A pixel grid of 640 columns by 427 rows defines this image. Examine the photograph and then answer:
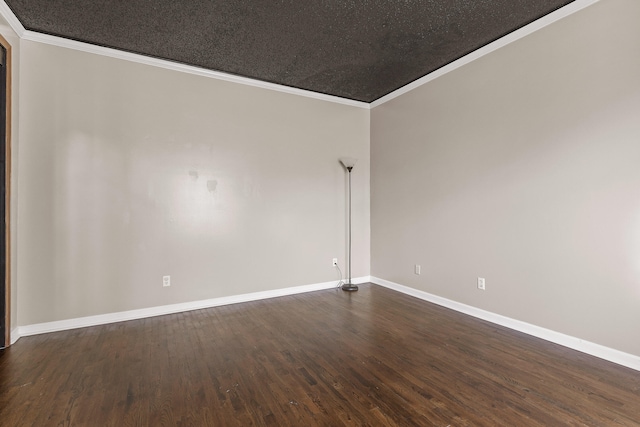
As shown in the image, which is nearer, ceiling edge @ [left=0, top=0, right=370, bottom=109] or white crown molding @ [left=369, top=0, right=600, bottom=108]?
white crown molding @ [left=369, top=0, right=600, bottom=108]

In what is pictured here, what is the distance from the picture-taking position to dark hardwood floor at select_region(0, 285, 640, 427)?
178 cm

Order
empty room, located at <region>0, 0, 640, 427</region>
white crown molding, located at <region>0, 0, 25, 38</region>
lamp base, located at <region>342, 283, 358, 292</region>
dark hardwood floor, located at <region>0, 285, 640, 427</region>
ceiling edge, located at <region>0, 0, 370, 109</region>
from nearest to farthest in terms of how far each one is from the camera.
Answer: dark hardwood floor, located at <region>0, 285, 640, 427</region> < empty room, located at <region>0, 0, 640, 427</region> < white crown molding, located at <region>0, 0, 25, 38</region> < ceiling edge, located at <region>0, 0, 370, 109</region> < lamp base, located at <region>342, 283, 358, 292</region>

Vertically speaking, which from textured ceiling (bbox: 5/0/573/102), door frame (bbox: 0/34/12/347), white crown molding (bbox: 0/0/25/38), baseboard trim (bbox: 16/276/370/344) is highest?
textured ceiling (bbox: 5/0/573/102)

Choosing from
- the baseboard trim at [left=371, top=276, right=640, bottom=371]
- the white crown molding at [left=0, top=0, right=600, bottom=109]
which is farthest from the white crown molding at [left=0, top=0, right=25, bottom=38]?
→ the baseboard trim at [left=371, top=276, right=640, bottom=371]

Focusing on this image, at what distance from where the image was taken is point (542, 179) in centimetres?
280

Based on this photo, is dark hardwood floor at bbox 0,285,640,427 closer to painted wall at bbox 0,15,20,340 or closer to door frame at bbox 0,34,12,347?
door frame at bbox 0,34,12,347

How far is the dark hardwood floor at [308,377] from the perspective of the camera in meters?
1.78

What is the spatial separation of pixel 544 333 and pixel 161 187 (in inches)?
160

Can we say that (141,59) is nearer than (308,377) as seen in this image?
No

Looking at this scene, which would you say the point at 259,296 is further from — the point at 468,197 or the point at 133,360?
the point at 468,197

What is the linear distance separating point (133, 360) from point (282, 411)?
138 cm

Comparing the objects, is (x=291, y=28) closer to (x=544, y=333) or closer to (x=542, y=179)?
(x=542, y=179)

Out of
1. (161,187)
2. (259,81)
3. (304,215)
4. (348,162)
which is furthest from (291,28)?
(304,215)

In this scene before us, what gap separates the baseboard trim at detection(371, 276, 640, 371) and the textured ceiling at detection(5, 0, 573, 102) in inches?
109
